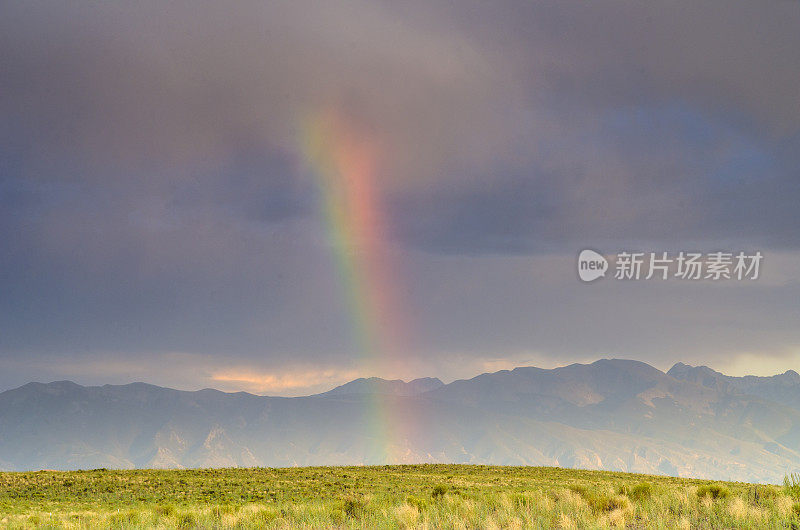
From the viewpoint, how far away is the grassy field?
21.8 m

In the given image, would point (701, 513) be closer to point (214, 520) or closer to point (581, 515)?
point (581, 515)

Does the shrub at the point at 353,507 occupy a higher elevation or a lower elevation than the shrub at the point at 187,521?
higher

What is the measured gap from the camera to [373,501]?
32969mm

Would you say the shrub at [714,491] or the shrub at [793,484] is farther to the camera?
the shrub at [714,491]

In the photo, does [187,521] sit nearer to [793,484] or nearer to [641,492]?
[641,492]

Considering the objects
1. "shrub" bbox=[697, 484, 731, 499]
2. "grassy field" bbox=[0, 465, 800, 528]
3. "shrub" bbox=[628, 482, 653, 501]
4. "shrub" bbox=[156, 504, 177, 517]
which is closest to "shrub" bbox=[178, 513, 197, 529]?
"grassy field" bbox=[0, 465, 800, 528]

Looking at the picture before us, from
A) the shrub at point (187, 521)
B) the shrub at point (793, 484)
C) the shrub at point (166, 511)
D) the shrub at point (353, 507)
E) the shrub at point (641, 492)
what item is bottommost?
the shrub at point (166, 511)

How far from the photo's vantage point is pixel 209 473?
57.1m

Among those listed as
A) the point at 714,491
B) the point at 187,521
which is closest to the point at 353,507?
the point at 187,521

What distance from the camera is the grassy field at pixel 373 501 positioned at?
21812 millimetres

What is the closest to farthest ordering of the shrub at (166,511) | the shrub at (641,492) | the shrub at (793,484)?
the shrub at (793,484) → the shrub at (641,492) → the shrub at (166,511)

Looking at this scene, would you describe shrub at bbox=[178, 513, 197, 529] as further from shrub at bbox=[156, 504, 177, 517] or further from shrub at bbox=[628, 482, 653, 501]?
shrub at bbox=[628, 482, 653, 501]

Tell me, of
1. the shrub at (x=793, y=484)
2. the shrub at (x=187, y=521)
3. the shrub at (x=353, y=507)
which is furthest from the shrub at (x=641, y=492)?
the shrub at (x=187, y=521)

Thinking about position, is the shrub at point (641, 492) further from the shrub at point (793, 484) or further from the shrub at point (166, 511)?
the shrub at point (166, 511)
